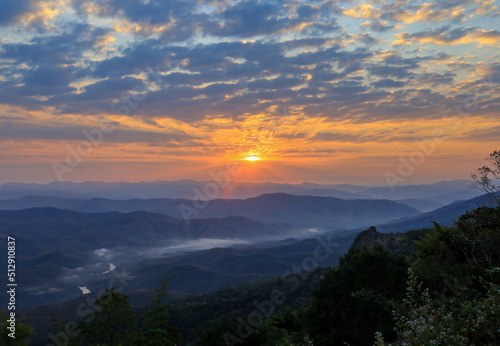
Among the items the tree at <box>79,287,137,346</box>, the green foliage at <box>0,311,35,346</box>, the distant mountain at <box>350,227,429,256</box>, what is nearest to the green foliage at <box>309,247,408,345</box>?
the tree at <box>79,287,137,346</box>

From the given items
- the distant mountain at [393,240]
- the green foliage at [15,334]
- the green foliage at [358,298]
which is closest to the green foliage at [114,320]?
the green foliage at [358,298]

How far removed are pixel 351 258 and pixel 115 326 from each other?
49.2ft

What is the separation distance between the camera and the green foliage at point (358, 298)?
14.1 metres

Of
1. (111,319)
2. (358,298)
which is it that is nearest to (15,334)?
(111,319)

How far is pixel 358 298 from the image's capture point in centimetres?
1474

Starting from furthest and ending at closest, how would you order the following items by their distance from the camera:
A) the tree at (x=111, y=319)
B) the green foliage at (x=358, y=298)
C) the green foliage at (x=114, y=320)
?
the tree at (x=111, y=319) → the green foliage at (x=114, y=320) → the green foliage at (x=358, y=298)

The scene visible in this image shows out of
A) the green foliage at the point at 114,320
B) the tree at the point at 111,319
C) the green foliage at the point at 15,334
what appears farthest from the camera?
the green foliage at the point at 15,334

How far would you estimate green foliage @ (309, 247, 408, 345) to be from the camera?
14.1 metres

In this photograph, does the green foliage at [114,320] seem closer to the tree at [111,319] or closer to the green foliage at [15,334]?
the tree at [111,319]

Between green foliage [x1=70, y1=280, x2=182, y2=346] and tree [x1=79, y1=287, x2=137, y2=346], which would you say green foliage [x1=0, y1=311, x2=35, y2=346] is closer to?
green foliage [x1=70, y1=280, x2=182, y2=346]

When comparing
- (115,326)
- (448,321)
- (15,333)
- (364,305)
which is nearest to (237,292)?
(15,333)

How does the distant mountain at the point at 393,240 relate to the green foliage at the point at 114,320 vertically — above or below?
below

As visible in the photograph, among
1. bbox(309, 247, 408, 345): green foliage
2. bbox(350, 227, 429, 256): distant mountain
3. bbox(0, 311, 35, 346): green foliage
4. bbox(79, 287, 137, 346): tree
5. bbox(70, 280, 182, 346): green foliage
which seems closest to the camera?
bbox(309, 247, 408, 345): green foliage

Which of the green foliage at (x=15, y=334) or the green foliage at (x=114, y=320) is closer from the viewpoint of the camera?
the green foliage at (x=114, y=320)
